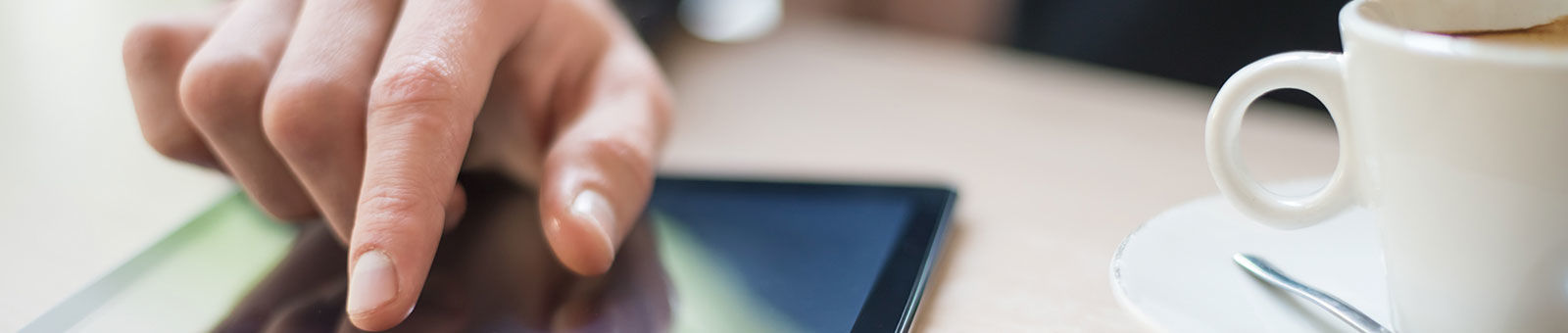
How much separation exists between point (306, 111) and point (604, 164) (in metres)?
0.10

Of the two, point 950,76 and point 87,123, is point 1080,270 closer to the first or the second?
point 950,76

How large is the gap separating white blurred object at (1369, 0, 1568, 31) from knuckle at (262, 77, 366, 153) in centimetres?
31

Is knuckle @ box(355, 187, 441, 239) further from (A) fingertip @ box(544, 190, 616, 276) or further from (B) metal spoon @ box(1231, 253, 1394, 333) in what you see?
(B) metal spoon @ box(1231, 253, 1394, 333)

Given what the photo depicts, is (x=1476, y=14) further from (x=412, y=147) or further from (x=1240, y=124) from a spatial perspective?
(x=412, y=147)

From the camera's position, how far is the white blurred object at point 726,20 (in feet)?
2.63

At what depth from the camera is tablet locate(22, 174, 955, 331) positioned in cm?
33

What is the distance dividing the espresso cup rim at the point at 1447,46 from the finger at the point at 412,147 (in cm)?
25

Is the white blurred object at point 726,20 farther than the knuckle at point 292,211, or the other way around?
the white blurred object at point 726,20

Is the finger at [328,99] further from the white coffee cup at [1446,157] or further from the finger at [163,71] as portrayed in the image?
the white coffee cup at [1446,157]

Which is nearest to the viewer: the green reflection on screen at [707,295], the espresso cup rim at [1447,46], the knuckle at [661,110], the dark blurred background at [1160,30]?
the espresso cup rim at [1447,46]

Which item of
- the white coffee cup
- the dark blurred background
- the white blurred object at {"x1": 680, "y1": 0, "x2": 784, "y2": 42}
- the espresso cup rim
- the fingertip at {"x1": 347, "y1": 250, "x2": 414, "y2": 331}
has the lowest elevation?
the fingertip at {"x1": 347, "y1": 250, "x2": 414, "y2": 331}

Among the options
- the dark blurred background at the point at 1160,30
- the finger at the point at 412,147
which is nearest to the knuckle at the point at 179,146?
the finger at the point at 412,147

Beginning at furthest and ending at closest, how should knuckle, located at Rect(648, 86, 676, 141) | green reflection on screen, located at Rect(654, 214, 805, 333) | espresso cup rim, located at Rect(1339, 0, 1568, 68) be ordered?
knuckle, located at Rect(648, 86, 676, 141), green reflection on screen, located at Rect(654, 214, 805, 333), espresso cup rim, located at Rect(1339, 0, 1568, 68)

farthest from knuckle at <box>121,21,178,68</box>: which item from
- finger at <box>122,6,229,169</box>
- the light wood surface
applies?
the light wood surface
